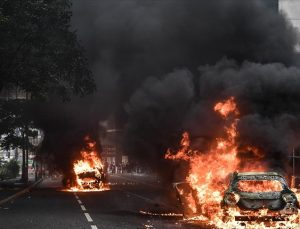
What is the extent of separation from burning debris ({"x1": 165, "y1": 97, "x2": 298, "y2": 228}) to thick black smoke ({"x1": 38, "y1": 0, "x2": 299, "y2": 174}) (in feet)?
1.70

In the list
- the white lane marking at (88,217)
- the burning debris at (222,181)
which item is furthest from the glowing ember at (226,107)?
the white lane marking at (88,217)

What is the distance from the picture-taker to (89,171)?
34562 millimetres

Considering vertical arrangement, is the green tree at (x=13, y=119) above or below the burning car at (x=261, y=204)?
above

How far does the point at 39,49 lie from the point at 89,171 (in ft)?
34.0

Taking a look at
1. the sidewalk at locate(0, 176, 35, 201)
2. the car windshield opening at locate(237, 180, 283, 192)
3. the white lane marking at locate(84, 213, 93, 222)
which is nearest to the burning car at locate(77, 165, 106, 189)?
the sidewalk at locate(0, 176, 35, 201)

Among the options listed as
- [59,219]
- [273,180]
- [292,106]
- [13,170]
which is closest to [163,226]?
[273,180]

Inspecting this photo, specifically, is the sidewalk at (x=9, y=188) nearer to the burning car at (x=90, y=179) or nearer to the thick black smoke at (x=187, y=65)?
the burning car at (x=90, y=179)

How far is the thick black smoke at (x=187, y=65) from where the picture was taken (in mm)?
17141

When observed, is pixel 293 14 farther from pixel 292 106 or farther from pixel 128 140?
pixel 292 106

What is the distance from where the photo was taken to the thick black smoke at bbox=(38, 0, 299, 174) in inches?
675

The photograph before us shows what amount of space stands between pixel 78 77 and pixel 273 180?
1791 centimetres

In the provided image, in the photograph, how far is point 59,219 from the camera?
15.4 m

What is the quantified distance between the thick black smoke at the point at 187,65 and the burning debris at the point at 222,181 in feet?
1.70

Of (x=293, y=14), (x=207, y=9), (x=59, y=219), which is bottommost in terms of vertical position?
(x=59, y=219)
